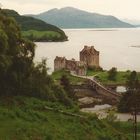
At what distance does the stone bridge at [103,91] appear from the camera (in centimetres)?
8195

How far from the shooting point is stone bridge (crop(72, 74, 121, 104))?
81.9 metres

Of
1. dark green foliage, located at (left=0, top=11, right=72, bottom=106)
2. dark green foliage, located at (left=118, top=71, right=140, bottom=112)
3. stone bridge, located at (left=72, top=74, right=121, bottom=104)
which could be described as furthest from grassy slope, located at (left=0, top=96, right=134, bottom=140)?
stone bridge, located at (left=72, top=74, right=121, bottom=104)

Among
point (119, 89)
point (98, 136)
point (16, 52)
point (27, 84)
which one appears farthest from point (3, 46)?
point (119, 89)

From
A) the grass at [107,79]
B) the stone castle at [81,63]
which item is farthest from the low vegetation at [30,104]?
the stone castle at [81,63]

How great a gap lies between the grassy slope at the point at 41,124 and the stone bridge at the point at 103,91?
42462 mm

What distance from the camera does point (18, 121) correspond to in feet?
106

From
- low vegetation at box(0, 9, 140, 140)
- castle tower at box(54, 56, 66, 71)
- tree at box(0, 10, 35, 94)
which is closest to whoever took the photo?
low vegetation at box(0, 9, 140, 140)

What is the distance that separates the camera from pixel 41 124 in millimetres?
32875

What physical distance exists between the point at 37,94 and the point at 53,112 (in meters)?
5.05

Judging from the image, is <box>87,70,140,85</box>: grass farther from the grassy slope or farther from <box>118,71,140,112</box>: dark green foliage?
the grassy slope

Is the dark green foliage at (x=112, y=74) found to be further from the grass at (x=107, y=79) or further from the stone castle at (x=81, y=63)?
the stone castle at (x=81, y=63)

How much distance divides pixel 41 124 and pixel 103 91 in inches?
2211

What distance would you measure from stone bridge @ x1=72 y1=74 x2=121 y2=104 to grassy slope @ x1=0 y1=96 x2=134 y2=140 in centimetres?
4246

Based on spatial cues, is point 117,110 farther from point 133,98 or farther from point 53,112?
point 53,112
